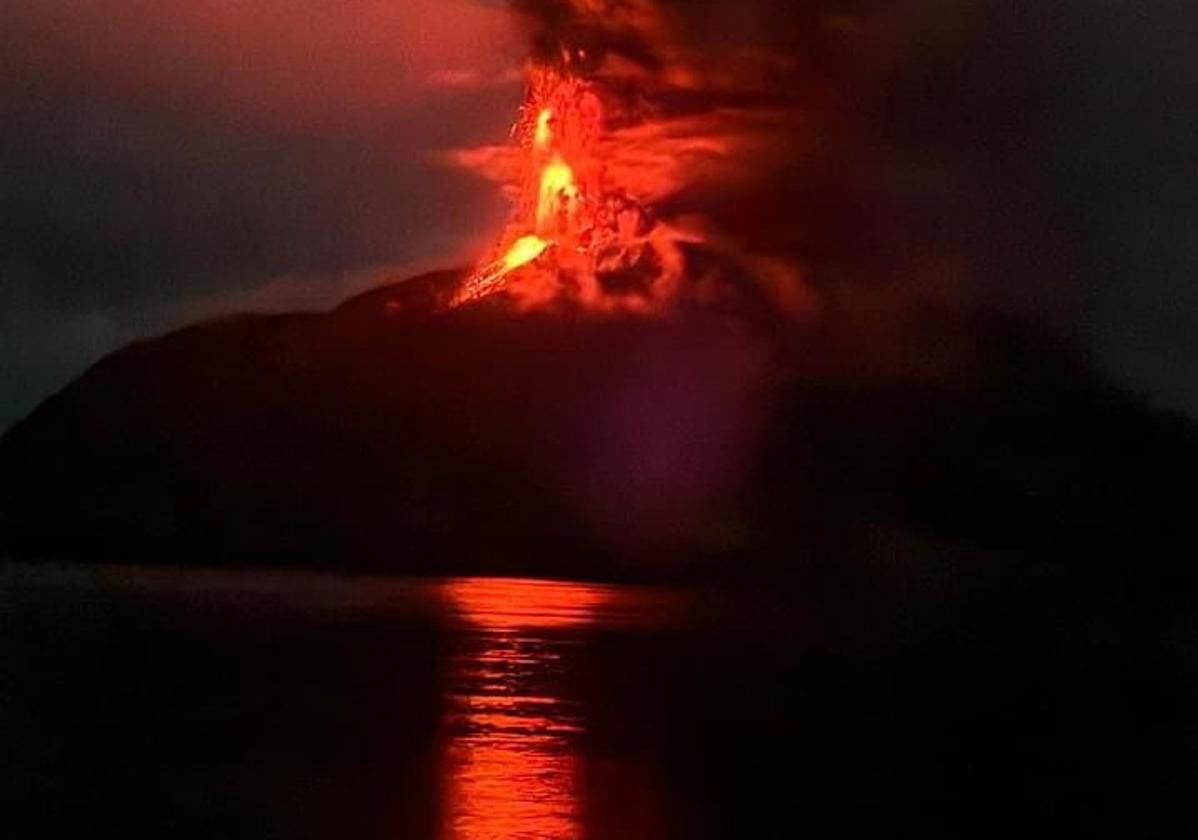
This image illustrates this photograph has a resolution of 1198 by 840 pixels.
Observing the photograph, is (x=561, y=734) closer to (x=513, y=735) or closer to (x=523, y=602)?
(x=513, y=735)

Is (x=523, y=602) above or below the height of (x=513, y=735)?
above

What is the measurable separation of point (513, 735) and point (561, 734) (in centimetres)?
50

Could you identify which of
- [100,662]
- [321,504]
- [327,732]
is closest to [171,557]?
[321,504]

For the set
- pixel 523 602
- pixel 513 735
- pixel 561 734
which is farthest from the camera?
pixel 523 602

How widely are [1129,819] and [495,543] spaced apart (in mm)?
63664

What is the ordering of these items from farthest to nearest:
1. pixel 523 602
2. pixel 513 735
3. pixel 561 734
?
pixel 523 602 → pixel 561 734 → pixel 513 735

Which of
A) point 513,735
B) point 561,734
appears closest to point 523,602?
point 561,734

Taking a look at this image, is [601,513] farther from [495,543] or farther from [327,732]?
[327,732]

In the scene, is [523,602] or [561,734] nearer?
[561,734]

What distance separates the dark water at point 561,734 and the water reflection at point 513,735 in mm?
52

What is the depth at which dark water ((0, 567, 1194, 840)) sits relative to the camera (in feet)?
44.9

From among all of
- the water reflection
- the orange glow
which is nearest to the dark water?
the water reflection

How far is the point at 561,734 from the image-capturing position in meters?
18.6

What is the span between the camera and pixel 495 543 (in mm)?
77375
